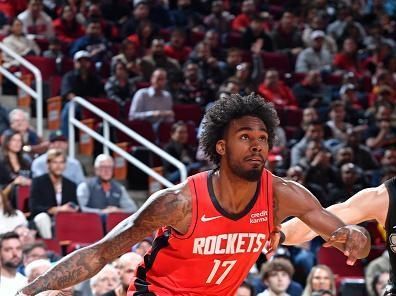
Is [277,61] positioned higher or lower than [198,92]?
higher

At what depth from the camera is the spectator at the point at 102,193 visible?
1110 cm

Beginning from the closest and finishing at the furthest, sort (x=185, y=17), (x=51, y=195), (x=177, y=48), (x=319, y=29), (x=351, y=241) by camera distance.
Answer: (x=351, y=241) < (x=51, y=195) < (x=177, y=48) < (x=185, y=17) < (x=319, y=29)

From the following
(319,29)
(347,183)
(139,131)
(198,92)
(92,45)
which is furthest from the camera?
(319,29)

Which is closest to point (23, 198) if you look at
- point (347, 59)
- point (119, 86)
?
point (119, 86)

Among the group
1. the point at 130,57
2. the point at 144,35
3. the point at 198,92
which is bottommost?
the point at 198,92

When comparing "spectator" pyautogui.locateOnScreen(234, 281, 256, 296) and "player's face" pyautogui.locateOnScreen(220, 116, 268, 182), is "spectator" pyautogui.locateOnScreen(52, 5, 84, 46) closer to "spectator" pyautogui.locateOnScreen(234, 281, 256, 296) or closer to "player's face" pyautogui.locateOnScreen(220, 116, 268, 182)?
"spectator" pyautogui.locateOnScreen(234, 281, 256, 296)

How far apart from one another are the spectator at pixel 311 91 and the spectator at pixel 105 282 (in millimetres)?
6922

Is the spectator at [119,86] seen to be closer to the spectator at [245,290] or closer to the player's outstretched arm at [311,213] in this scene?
the spectator at [245,290]

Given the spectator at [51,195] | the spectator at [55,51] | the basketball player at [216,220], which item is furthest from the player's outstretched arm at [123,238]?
the spectator at [55,51]

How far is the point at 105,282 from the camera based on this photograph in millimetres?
9164

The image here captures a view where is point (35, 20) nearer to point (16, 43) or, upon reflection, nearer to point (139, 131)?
point (16, 43)

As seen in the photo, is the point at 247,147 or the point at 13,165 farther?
the point at 13,165

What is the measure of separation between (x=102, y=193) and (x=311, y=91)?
5.53m

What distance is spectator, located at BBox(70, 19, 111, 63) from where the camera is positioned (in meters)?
14.4
